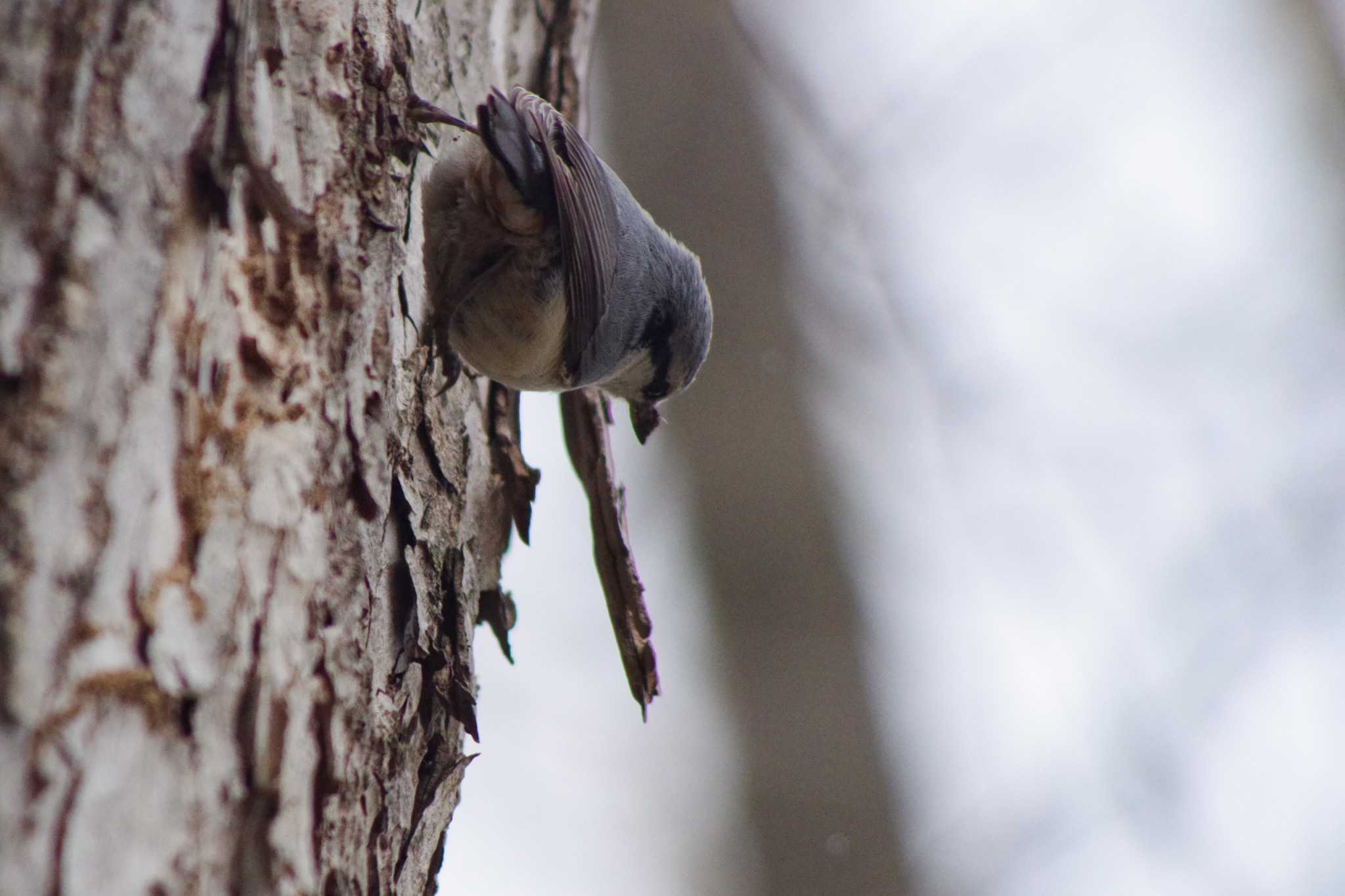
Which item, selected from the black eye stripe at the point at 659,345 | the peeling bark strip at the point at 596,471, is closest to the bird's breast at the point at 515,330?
the peeling bark strip at the point at 596,471

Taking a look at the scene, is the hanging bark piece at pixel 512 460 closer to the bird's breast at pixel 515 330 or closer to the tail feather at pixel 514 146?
the bird's breast at pixel 515 330

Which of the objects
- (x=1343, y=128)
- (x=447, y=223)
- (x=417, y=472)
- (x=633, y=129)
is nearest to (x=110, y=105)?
(x=417, y=472)

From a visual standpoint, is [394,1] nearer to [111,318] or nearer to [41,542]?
[111,318]

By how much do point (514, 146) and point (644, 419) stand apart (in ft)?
2.43

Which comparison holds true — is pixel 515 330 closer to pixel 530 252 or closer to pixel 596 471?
pixel 530 252

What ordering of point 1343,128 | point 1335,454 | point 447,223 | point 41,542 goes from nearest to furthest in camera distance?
point 41,542, point 447,223, point 1343,128, point 1335,454

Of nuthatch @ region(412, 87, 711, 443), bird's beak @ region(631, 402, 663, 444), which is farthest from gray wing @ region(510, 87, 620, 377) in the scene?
bird's beak @ region(631, 402, 663, 444)

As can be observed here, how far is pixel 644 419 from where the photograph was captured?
227 centimetres

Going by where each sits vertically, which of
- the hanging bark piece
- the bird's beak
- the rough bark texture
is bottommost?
the rough bark texture

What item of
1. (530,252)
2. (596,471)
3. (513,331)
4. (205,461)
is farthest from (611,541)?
(205,461)

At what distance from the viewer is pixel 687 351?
83.0 inches

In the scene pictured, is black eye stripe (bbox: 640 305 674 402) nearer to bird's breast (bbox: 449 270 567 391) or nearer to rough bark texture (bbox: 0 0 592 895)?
bird's breast (bbox: 449 270 567 391)

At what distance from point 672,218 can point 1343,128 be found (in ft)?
7.88

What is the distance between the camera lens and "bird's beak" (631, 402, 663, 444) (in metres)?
2.25
